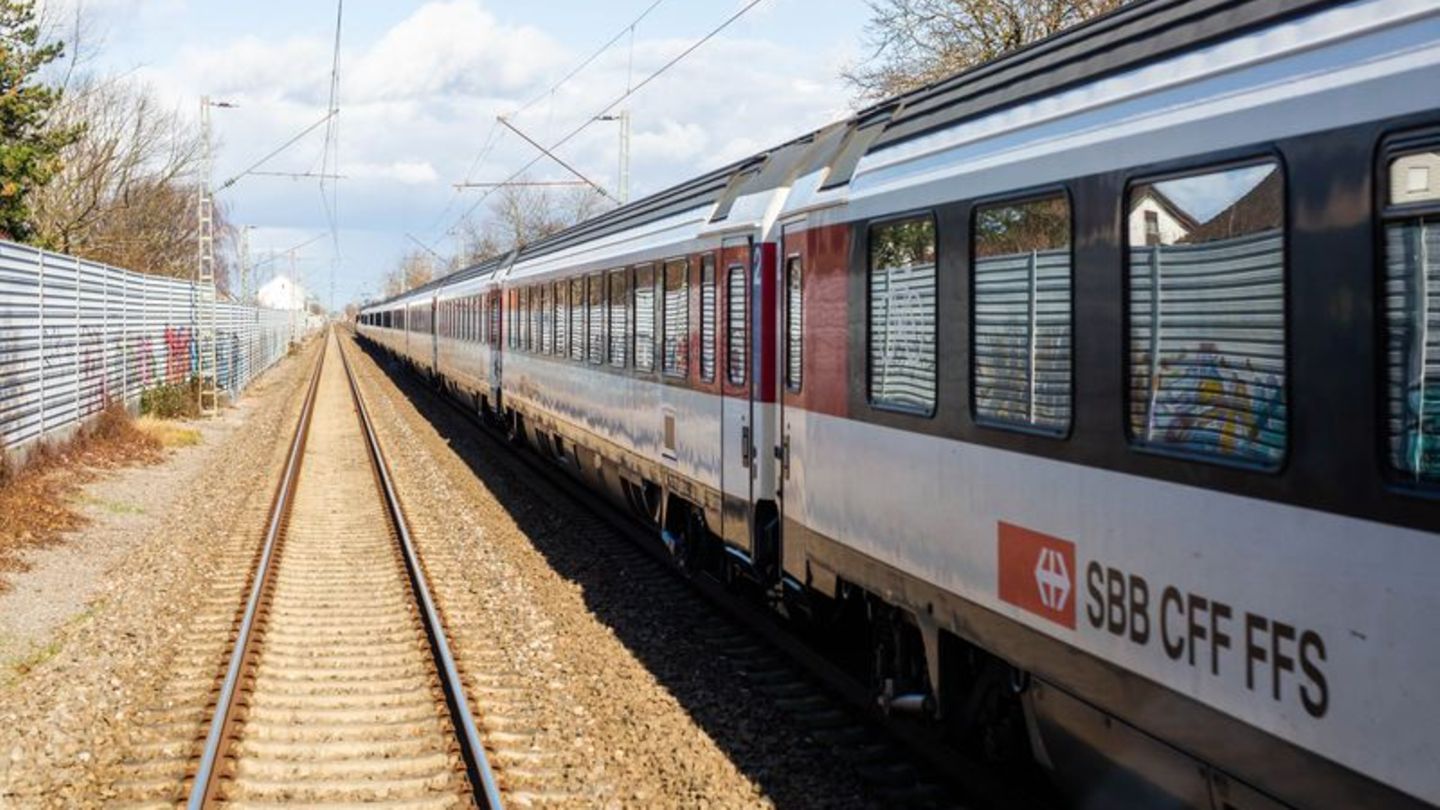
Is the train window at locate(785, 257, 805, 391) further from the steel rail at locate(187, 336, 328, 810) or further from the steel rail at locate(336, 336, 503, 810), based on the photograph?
the steel rail at locate(187, 336, 328, 810)

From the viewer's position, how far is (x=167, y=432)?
83.9 feet

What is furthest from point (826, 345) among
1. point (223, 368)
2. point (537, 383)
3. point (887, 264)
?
point (223, 368)

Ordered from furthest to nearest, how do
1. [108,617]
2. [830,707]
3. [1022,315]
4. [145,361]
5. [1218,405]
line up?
[145,361] → [108,617] → [830,707] → [1022,315] → [1218,405]

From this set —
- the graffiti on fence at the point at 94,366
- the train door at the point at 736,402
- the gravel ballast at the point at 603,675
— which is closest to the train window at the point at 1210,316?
the gravel ballast at the point at 603,675

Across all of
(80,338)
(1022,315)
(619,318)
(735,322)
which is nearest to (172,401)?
(80,338)

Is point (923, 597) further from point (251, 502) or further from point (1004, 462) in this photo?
point (251, 502)

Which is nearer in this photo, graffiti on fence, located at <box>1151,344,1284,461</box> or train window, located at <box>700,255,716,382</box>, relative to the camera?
graffiti on fence, located at <box>1151,344,1284,461</box>

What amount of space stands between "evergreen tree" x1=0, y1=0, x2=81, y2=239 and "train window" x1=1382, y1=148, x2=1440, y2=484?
24900 millimetres

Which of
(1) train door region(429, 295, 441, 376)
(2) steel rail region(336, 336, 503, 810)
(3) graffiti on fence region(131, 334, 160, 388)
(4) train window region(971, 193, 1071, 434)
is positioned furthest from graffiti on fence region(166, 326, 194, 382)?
(4) train window region(971, 193, 1071, 434)

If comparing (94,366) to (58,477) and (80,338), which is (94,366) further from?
(58,477)

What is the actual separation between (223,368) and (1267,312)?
3750 centimetres

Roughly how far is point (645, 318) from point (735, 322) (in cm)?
288

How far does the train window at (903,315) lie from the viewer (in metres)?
6.30

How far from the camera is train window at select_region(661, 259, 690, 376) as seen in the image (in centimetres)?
1080
